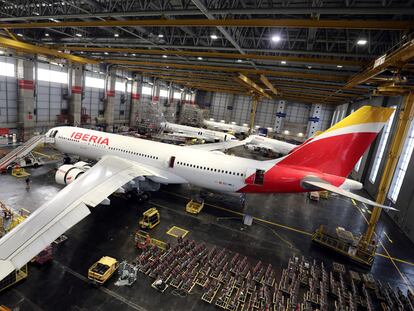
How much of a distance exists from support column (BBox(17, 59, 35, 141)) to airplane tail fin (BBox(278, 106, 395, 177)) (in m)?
37.3

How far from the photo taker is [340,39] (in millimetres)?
18578

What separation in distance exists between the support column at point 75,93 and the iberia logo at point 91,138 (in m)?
20.1

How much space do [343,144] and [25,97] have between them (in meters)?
40.9

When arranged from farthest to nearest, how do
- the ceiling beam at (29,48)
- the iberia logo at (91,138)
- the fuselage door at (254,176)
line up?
the ceiling beam at (29,48) < the iberia logo at (91,138) < the fuselage door at (254,176)

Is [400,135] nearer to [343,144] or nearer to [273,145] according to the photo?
[343,144]

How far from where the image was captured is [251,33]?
20562 mm

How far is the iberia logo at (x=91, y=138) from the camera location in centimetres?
2333

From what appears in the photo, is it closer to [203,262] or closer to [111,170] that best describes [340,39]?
[203,262]

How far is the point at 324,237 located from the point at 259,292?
26.9 feet

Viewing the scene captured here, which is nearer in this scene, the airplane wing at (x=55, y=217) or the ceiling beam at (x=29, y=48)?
the airplane wing at (x=55, y=217)

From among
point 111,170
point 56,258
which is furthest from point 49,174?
point 56,258

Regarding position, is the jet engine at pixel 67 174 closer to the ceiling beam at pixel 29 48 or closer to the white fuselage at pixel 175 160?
the white fuselage at pixel 175 160

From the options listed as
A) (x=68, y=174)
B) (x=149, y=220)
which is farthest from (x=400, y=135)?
(x=68, y=174)

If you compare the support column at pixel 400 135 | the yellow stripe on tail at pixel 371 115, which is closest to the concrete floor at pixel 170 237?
the support column at pixel 400 135
